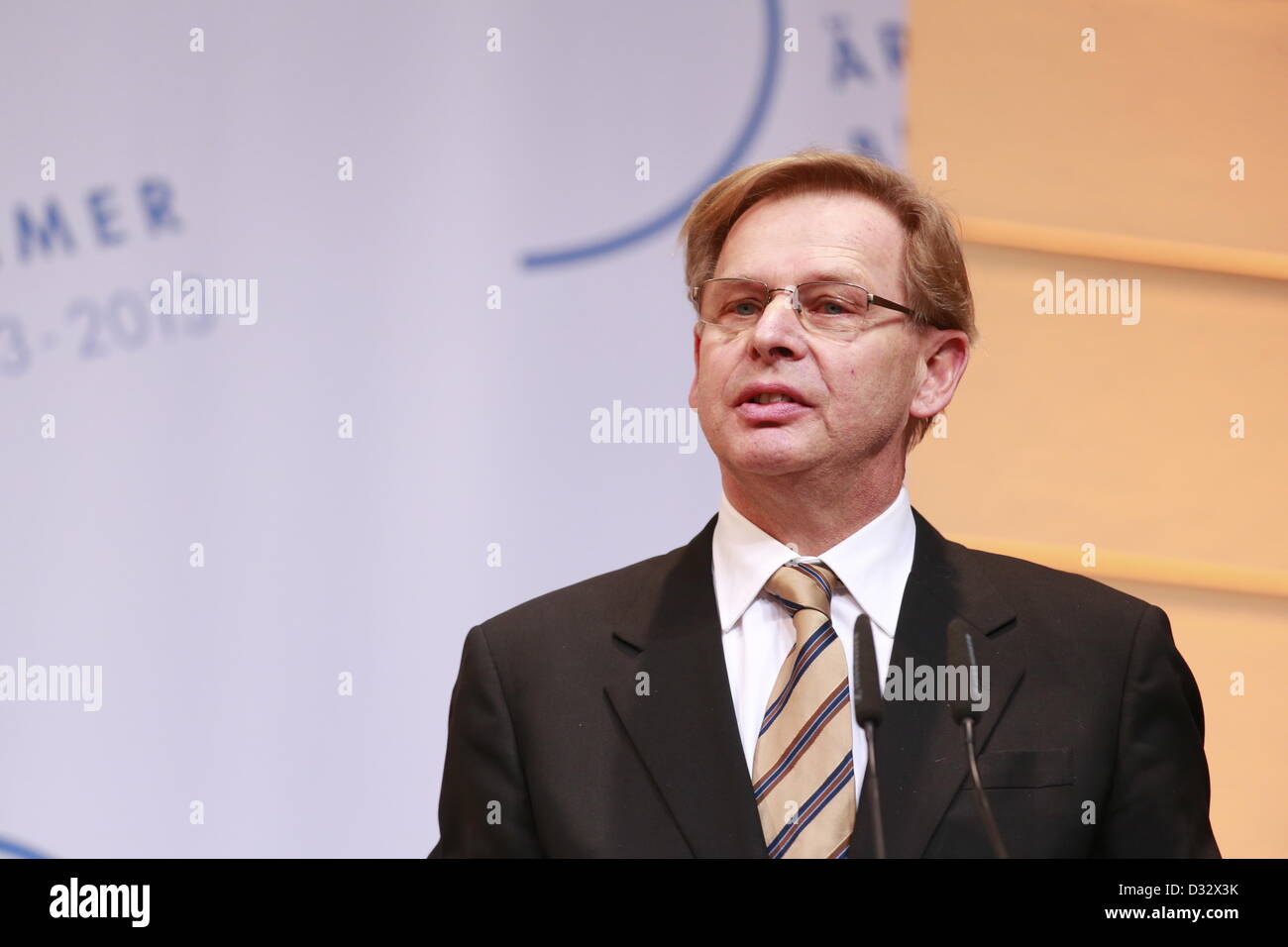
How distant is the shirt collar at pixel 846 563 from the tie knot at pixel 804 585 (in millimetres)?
12

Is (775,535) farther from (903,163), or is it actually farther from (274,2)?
(274,2)

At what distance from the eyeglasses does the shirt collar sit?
0.24 meters

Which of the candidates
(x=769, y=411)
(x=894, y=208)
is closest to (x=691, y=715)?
(x=769, y=411)

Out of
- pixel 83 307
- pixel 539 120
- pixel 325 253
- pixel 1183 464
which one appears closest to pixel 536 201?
pixel 539 120

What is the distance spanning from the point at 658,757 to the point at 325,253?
4.75 ft

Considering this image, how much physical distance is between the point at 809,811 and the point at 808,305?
644mm

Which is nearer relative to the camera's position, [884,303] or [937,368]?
[884,303]

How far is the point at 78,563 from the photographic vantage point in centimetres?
273

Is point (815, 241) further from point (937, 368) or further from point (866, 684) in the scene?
point (866, 684)

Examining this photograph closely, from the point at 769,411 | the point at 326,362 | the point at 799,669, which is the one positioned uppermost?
the point at 326,362

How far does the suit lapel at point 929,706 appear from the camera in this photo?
64.5 inches

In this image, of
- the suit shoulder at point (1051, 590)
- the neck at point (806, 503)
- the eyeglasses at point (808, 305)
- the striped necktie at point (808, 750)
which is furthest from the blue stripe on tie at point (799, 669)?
the eyeglasses at point (808, 305)

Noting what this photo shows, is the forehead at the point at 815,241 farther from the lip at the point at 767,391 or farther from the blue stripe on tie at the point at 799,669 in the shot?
the blue stripe on tie at the point at 799,669

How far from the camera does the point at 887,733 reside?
171 centimetres
